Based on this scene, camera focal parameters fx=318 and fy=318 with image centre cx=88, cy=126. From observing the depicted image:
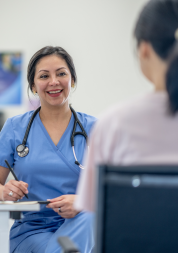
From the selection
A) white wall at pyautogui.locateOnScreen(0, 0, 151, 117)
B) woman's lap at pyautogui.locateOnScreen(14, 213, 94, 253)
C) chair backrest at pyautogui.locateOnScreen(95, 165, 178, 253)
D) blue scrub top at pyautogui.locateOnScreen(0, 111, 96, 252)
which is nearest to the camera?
chair backrest at pyautogui.locateOnScreen(95, 165, 178, 253)

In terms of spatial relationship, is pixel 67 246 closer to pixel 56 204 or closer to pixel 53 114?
pixel 56 204

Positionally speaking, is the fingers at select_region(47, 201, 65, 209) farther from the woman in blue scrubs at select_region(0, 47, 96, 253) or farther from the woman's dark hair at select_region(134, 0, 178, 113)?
the woman's dark hair at select_region(134, 0, 178, 113)

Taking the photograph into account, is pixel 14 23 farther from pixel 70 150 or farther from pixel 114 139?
pixel 114 139

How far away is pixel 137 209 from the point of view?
0.59m

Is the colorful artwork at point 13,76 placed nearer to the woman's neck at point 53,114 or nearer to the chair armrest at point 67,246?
the woman's neck at point 53,114

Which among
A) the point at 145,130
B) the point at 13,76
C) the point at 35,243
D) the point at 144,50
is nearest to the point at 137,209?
→ the point at 145,130

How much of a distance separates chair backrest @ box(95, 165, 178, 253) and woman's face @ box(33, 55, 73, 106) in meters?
0.88

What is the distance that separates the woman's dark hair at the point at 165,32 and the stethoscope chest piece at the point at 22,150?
0.84m

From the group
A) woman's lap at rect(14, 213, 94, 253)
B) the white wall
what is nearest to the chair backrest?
woman's lap at rect(14, 213, 94, 253)

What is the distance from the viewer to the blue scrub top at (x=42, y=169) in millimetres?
1267

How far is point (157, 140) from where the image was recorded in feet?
2.01

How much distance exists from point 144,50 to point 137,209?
31 centimetres

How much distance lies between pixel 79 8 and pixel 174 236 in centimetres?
283

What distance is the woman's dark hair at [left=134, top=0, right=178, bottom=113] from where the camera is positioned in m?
0.61
